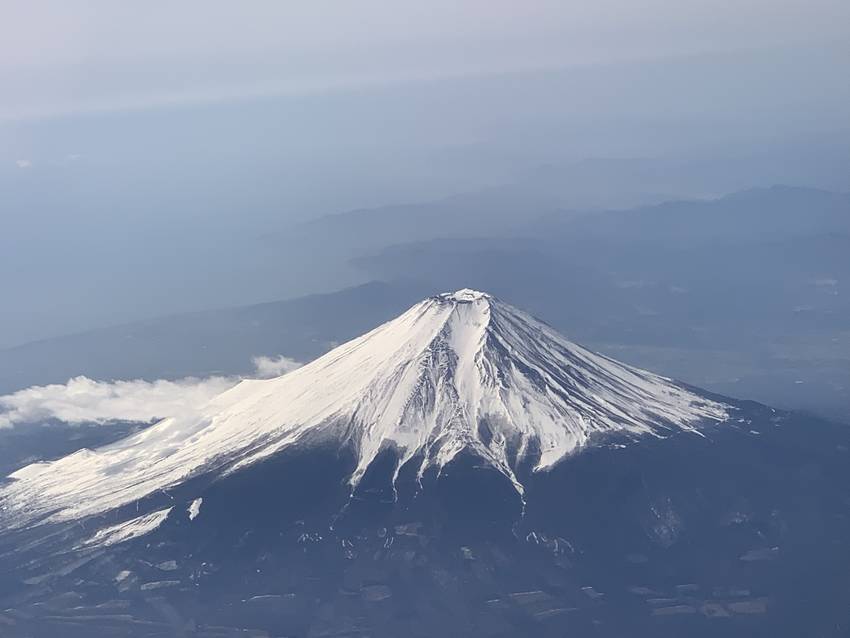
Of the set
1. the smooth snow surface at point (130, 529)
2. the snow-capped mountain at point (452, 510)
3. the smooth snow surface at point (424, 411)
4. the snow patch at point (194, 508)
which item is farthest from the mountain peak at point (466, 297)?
the smooth snow surface at point (130, 529)

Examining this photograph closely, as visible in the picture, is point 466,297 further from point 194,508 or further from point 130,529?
point 130,529

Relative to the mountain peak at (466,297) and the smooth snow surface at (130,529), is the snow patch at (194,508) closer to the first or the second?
the smooth snow surface at (130,529)

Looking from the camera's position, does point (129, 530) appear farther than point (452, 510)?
Yes

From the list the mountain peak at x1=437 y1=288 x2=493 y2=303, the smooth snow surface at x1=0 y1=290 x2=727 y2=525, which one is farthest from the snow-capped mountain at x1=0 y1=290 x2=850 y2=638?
the mountain peak at x1=437 y1=288 x2=493 y2=303

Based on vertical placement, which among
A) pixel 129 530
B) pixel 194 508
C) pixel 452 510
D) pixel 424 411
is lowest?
pixel 129 530

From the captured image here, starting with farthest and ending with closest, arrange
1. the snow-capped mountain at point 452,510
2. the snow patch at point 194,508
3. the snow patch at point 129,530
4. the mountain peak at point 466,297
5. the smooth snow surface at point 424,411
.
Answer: the mountain peak at point 466,297
the smooth snow surface at point 424,411
the snow patch at point 194,508
the snow patch at point 129,530
the snow-capped mountain at point 452,510

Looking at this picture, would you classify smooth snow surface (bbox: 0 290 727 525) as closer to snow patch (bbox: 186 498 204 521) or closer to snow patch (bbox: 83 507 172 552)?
snow patch (bbox: 83 507 172 552)

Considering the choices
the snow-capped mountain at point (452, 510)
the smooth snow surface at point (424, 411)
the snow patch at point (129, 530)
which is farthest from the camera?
the smooth snow surface at point (424, 411)

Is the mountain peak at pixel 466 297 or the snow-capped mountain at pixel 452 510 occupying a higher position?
the mountain peak at pixel 466 297

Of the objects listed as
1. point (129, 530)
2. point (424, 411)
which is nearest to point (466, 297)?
point (424, 411)
